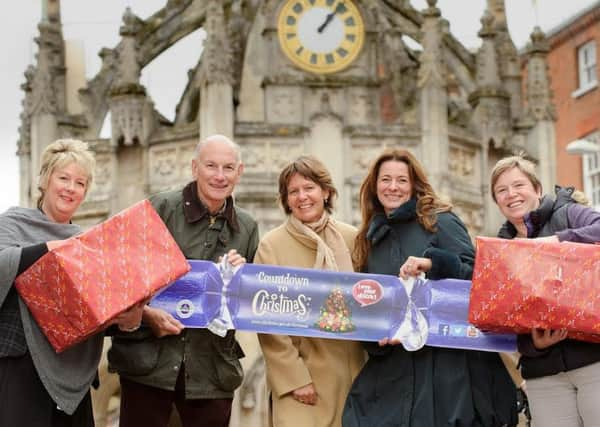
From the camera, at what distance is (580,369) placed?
497 centimetres

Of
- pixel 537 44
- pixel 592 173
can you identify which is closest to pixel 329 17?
pixel 537 44

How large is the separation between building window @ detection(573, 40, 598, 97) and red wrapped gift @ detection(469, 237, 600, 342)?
2697 cm

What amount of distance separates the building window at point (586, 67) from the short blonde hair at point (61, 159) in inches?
1080

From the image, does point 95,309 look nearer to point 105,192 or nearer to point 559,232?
point 559,232

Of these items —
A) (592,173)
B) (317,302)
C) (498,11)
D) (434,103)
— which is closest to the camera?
(317,302)

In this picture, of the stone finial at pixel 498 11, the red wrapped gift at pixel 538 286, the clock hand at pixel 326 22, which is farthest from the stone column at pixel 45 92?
the red wrapped gift at pixel 538 286

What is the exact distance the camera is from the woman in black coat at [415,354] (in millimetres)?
5355

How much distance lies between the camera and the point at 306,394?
5496mm

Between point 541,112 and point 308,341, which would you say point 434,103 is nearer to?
point 541,112

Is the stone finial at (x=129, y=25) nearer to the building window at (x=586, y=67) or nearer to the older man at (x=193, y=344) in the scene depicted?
the older man at (x=193, y=344)

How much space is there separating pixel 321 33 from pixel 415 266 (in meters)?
15.1

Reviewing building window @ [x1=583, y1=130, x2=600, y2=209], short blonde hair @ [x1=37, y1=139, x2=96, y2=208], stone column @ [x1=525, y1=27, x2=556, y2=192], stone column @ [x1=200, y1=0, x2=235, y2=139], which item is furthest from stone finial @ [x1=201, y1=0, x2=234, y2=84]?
building window @ [x1=583, y1=130, x2=600, y2=209]

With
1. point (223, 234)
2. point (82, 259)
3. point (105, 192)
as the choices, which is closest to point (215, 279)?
point (223, 234)

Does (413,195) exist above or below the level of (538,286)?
above
